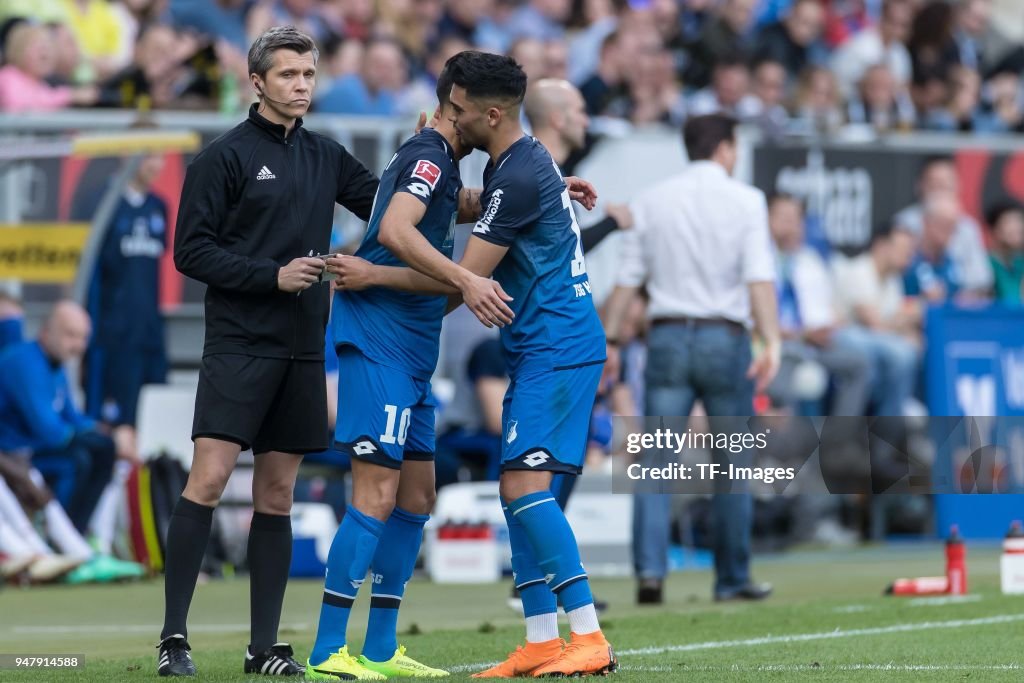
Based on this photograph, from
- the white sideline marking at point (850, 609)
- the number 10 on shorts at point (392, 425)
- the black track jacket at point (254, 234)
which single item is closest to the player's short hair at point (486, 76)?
the black track jacket at point (254, 234)

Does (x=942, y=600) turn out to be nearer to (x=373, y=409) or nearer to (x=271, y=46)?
(x=373, y=409)

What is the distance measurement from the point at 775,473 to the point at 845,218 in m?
4.41

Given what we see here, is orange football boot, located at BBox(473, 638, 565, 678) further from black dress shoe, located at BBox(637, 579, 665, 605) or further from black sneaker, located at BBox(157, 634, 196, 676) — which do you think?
black dress shoe, located at BBox(637, 579, 665, 605)

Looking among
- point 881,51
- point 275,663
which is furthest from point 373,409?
point 881,51

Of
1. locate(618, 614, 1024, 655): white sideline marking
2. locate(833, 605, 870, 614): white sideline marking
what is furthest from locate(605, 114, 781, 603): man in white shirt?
locate(618, 614, 1024, 655): white sideline marking

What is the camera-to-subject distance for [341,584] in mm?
6281

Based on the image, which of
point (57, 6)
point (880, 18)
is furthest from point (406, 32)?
point (880, 18)

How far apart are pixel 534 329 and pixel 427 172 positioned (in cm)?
65

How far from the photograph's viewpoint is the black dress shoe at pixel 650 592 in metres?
9.91

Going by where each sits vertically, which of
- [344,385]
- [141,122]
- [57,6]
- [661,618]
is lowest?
[661,618]

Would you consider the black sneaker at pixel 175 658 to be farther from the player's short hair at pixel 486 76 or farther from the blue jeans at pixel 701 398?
the blue jeans at pixel 701 398

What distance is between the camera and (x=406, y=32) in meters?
16.8

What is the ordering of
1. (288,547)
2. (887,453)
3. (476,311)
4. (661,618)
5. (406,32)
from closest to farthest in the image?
(476,311) → (288,547) → (661,618) → (887,453) → (406,32)

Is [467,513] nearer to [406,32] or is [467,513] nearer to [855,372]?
[855,372]
